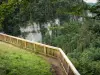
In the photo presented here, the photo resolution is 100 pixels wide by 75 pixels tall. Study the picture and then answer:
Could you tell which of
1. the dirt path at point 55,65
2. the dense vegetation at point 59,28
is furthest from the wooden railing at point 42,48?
the dense vegetation at point 59,28

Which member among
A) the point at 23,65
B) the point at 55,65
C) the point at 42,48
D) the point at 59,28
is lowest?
the point at 59,28

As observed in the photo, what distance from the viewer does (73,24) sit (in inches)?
1380

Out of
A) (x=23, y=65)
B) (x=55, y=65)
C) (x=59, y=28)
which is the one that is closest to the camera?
(x=23, y=65)

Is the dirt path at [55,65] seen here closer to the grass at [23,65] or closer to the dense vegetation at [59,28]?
the grass at [23,65]

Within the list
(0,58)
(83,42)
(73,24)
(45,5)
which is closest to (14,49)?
(0,58)

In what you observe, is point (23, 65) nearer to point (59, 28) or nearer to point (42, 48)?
point (42, 48)

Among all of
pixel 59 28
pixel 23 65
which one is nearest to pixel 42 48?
pixel 23 65

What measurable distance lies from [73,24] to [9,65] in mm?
23760

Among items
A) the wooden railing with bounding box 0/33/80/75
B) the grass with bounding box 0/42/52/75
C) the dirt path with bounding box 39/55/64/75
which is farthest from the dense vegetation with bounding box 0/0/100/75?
the grass with bounding box 0/42/52/75

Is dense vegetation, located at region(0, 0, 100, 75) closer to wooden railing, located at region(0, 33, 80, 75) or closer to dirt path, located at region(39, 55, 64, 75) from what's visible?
wooden railing, located at region(0, 33, 80, 75)

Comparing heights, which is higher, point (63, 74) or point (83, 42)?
point (63, 74)

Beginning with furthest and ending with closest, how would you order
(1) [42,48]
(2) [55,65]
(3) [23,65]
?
(1) [42,48] < (2) [55,65] < (3) [23,65]

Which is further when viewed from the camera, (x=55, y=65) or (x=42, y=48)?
(x=42, y=48)

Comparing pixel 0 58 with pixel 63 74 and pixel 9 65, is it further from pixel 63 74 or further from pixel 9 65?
pixel 63 74
